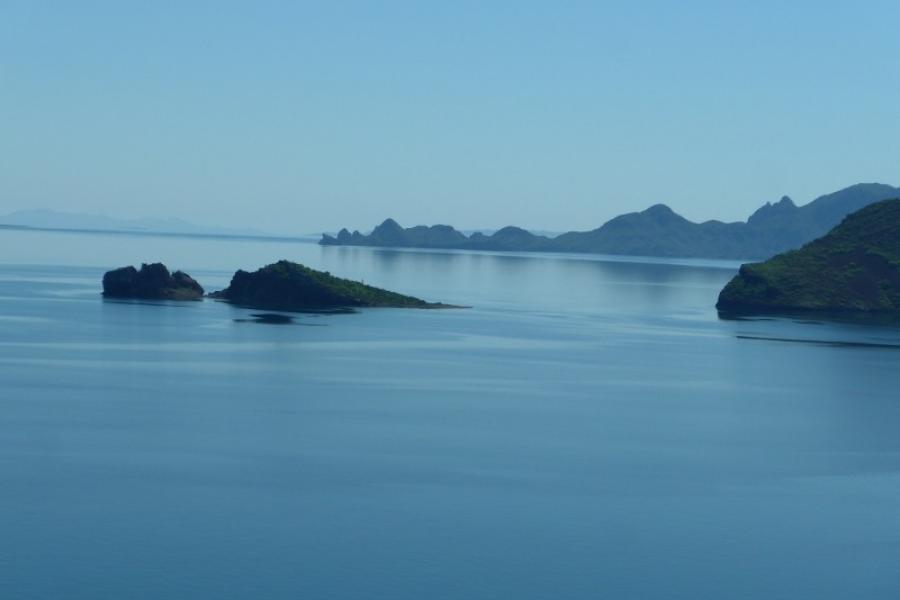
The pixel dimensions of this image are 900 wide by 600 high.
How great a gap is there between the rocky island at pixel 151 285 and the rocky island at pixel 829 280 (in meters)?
66.1

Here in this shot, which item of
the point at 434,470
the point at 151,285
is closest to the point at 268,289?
the point at 151,285

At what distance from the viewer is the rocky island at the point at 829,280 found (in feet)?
499

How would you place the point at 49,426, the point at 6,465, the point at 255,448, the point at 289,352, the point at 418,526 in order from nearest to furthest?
the point at 418,526, the point at 6,465, the point at 255,448, the point at 49,426, the point at 289,352

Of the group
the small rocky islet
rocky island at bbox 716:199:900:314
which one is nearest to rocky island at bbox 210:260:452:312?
the small rocky islet

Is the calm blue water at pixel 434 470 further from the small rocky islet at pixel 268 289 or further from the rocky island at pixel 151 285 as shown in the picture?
the rocky island at pixel 151 285

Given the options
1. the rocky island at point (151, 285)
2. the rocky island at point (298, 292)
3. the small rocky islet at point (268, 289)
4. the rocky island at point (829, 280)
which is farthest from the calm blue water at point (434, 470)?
the rocky island at point (829, 280)

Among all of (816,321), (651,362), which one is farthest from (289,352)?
(816,321)

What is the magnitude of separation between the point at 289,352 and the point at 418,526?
154 ft

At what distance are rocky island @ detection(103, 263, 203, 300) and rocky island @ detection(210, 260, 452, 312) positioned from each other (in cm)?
370

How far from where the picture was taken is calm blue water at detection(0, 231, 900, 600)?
33344 millimetres

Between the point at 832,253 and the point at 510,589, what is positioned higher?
the point at 832,253

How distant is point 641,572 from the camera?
34000mm

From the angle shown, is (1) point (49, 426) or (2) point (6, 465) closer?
(2) point (6, 465)

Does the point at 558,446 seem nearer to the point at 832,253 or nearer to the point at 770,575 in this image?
the point at 770,575
